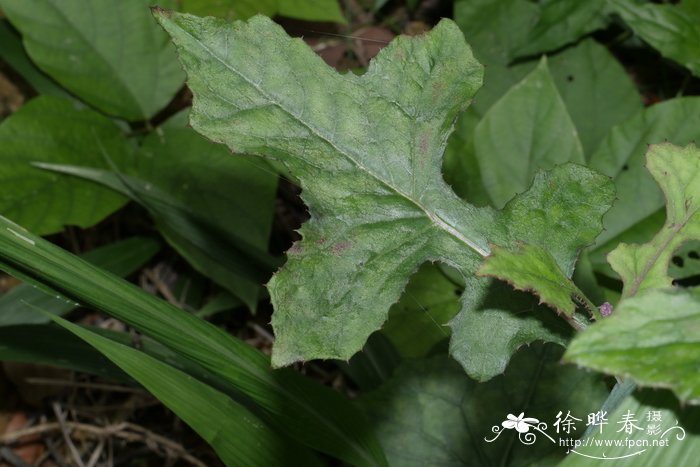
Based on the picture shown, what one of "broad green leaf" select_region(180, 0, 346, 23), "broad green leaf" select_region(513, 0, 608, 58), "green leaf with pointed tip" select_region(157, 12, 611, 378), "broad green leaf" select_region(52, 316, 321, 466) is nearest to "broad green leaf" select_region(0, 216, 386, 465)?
"broad green leaf" select_region(52, 316, 321, 466)

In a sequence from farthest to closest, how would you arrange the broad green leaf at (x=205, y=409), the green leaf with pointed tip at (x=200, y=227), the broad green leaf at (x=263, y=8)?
the broad green leaf at (x=263, y=8), the green leaf with pointed tip at (x=200, y=227), the broad green leaf at (x=205, y=409)

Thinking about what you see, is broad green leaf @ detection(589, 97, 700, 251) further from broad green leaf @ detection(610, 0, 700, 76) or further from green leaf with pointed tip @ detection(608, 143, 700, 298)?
green leaf with pointed tip @ detection(608, 143, 700, 298)

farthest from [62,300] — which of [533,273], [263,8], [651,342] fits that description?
[651,342]

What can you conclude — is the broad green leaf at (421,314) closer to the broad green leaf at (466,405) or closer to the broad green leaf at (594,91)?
the broad green leaf at (466,405)

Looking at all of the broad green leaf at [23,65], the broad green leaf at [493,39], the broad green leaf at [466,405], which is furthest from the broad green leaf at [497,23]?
the broad green leaf at [23,65]

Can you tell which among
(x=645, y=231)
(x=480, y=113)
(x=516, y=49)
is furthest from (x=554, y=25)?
(x=645, y=231)

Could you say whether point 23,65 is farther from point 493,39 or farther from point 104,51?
point 493,39

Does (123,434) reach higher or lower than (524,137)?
lower
